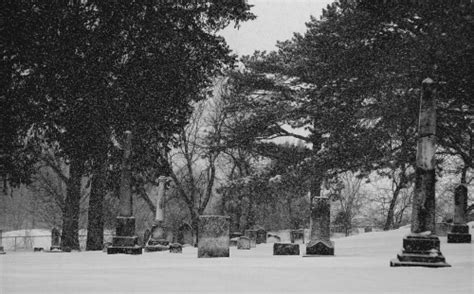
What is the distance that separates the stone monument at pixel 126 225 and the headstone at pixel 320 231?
4.12 meters

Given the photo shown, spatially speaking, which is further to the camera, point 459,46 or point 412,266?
point 459,46

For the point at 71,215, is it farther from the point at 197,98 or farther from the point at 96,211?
the point at 197,98

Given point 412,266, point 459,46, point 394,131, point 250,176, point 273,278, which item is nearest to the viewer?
point 273,278

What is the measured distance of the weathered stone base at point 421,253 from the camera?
341 inches

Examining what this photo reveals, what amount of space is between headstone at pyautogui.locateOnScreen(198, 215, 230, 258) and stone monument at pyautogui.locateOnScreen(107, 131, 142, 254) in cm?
220

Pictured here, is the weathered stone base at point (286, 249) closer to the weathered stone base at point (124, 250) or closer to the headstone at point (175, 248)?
the headstone at point (175, 248)

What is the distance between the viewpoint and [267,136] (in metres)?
→ 30.0

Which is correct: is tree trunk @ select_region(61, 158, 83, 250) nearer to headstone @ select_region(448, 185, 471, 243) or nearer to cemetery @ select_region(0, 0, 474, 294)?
cemetery @ select_region(0, 0, 474, 294)

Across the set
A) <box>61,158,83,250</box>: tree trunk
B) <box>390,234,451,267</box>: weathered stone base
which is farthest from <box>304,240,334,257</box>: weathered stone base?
<box>61,158,83,250</box>: tree trunk

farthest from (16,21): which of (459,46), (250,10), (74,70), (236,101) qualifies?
(236,101)

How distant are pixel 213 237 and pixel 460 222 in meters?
7.87

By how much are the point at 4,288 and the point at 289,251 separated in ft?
35.5

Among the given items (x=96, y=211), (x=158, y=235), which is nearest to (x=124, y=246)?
(x=158, y=235)

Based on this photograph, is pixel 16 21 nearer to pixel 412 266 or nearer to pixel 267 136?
pixel 412 266
